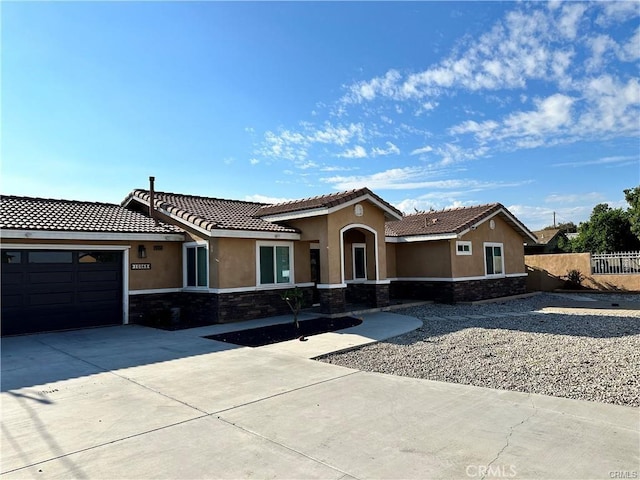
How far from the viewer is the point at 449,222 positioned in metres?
19.2

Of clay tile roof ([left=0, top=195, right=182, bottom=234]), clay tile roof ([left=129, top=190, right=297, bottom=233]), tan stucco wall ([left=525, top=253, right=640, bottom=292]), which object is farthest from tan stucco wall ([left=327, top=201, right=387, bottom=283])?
tan stucco wall ([left=525, top=253, right=640, bottom=292])

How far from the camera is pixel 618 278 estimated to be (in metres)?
20.7

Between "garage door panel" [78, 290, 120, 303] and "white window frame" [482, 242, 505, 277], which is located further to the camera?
"white window frame" [482, 242, 505, 277]

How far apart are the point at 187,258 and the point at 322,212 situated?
4999 millimetres

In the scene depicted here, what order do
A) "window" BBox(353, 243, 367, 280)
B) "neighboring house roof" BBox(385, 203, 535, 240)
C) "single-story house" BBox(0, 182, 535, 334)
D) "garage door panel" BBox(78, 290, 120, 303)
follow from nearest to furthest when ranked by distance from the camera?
"single-story house" BBox(0, 182, 535, 334), "garage door panel" BBox(78, 290, 120, 303), "neighboring house roof" BBox(385, 203, 535, 240), "window" BBox(353, 243, 367, 280)

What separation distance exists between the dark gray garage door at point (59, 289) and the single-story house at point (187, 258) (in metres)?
0.03

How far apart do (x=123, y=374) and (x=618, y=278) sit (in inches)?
876

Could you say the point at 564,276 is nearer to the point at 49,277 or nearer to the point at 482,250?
the point at 482,250

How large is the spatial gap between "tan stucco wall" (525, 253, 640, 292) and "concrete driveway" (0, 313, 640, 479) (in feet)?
60.6

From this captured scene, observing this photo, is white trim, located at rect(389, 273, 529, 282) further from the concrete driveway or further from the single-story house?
the concrete driveway

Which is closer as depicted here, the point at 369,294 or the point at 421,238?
the point at 369,294

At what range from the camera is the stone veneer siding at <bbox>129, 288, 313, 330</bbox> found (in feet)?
43.3

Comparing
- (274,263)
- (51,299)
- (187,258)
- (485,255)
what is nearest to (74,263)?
(51,299)

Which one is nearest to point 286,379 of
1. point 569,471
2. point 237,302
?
point 569,471
